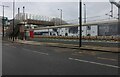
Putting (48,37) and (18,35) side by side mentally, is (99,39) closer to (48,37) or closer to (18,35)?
(48,37)

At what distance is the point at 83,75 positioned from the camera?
27.1 feet

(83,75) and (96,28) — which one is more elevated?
(96,28)

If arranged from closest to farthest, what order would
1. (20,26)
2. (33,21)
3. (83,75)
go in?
(83,75), (20,26), (33,21)

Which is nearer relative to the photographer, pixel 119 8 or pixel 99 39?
pixel 99 39

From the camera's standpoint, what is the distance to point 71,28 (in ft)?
135

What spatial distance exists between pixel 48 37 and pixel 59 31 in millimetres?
3697

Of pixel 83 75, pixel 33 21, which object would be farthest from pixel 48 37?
pixel 83 75

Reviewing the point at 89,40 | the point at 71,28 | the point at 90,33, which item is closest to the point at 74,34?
the point at 71,28

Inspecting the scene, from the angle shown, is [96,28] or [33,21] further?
[33,21]

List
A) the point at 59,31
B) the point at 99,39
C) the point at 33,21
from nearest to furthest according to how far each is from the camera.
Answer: the point at 99,39 < the point at 59,31 < the point at 33,21

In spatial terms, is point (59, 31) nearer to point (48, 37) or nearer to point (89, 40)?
point (48, 37)

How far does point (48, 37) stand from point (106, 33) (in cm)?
1951

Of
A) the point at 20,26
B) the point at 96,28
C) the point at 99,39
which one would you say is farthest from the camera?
the point at 20,26

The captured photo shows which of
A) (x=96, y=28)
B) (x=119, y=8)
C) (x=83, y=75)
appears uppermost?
(x=119, y=8)
